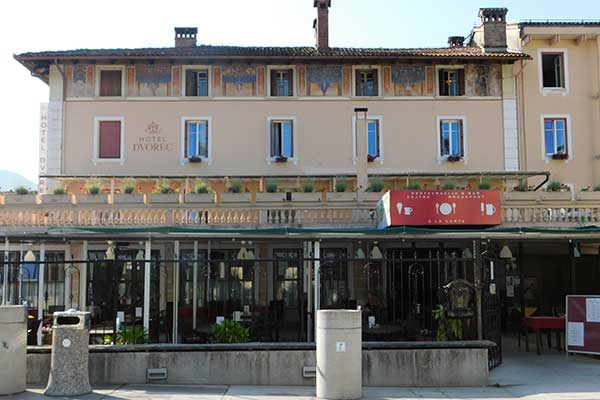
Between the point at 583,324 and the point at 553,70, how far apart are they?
1678cm

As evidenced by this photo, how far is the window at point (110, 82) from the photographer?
2675 cm

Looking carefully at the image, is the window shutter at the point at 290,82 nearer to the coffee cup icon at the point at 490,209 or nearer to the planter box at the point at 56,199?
the planter box at the point at 56,199

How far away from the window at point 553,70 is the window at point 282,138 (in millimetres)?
10554

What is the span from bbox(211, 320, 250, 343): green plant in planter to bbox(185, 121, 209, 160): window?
15311 mm

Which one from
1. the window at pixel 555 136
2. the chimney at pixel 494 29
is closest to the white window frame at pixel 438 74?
the chimney at pixel 494 29

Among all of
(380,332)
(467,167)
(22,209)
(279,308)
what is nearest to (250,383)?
(380,332)

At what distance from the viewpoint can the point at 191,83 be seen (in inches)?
1061

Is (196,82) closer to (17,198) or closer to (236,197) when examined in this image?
(236,197)

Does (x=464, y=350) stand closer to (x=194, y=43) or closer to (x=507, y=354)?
(x=507, y=354)

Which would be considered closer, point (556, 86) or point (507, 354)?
point (507, 354)

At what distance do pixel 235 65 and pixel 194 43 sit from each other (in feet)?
11.6

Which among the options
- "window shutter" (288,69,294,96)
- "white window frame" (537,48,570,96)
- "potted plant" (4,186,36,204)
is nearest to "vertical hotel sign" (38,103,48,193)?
"potted plant" (4,186,36,204)

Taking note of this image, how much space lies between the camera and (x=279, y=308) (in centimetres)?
1730

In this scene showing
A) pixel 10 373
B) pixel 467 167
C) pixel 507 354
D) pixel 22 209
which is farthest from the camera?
→ pixel 467 167
